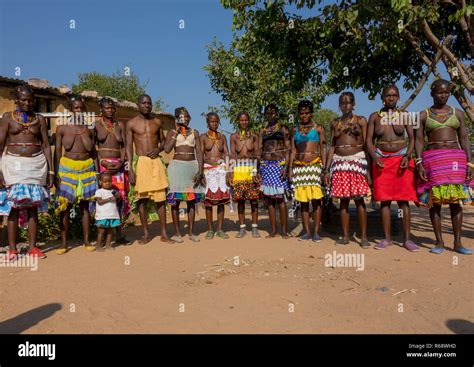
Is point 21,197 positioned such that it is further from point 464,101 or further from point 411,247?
point 464,101

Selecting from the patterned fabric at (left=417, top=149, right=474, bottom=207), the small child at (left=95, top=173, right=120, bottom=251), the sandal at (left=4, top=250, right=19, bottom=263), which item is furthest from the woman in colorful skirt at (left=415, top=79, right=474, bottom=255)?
the sandal at (left=4, top=250, right=19, bottom=263)

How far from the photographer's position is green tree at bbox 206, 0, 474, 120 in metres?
5.28

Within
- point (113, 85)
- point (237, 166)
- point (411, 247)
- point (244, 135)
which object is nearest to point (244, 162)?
point (237, 166)

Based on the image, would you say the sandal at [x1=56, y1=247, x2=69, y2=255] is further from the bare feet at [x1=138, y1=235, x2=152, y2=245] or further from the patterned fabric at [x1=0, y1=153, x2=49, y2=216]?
the bare feet at [x1=138, y1=235, x2=152, y2=245]

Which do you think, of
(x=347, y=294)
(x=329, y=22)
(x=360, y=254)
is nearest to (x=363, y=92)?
(x=329, y=22)

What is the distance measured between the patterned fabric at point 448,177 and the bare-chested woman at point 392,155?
309 millimetres

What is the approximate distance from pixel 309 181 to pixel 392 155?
127 centimetres

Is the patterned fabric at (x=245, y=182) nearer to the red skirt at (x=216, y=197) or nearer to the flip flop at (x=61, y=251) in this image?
the red skirt at (x=216, y=197)

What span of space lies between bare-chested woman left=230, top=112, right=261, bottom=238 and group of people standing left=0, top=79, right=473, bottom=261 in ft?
0.06

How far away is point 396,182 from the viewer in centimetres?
541

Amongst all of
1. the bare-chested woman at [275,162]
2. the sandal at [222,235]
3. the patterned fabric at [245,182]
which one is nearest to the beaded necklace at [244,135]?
the bare-chested woman at [275,162]

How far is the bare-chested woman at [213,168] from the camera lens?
657cm

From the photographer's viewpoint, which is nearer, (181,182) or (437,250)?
(437,250)

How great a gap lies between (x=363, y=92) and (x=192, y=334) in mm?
5280
